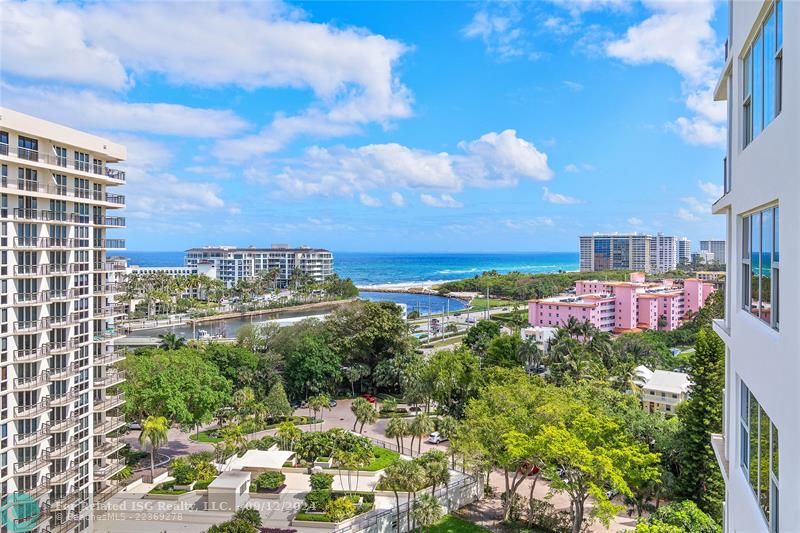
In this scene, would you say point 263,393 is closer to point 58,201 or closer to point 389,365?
point 389,365

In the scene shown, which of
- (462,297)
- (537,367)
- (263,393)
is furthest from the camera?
(462,297)

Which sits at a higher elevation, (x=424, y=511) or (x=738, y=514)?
(x=738, y=514)

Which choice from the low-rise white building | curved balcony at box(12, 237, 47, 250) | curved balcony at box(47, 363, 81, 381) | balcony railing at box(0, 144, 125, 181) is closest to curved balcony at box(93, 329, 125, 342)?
curved balcony at box(47, 363, 81, 381)

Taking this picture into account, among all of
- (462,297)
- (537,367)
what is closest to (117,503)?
(537,367)

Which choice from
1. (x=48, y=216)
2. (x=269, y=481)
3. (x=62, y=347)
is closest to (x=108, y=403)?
(x=62, y=347)

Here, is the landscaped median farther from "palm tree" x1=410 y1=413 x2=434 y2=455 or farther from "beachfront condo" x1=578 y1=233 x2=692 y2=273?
"beachfront condo" x1=578 y1=233 x2=692 y2=273

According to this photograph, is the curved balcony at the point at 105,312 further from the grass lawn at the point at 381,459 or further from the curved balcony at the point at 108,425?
the grass lawn at the point at 381,459

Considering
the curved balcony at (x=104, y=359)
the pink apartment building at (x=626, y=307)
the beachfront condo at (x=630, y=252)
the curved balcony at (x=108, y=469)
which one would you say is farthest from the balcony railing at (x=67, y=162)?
the beachfront condo at (x=630, y=252)
